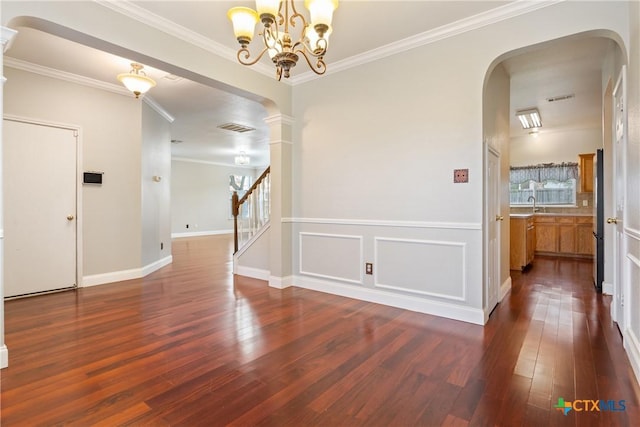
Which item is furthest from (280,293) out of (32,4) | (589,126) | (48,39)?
(589,126)

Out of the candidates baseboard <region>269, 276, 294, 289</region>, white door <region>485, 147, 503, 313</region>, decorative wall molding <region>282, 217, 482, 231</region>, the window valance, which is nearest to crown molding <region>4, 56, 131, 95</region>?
decorative wall molding <region>282, 217, 482, 231</region>

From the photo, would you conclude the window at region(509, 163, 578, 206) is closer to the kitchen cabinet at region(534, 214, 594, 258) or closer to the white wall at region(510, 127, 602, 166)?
the white wall at region(510, 127, 602, 166)

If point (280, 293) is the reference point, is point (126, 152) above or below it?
above

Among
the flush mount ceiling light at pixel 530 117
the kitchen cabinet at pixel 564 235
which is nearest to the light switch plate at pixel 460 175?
the flush mount ceiling light at pixel 530 117

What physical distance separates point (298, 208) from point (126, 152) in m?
Result: 2.84

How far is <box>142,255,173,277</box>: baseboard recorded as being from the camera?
515cm

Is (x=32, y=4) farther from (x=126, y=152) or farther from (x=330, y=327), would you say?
(x=330, y=327)

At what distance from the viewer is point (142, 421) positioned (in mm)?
1643

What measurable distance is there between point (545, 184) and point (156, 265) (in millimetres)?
8686

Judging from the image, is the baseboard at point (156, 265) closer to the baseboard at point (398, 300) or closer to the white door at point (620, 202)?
the baseboard at point (398, 300)

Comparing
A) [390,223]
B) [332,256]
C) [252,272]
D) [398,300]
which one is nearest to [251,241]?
[252,272]

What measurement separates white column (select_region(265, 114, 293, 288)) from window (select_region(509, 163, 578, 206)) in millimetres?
6359

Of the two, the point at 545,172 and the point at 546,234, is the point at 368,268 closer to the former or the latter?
the point at 546,234

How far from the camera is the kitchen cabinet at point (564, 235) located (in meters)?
6.60
